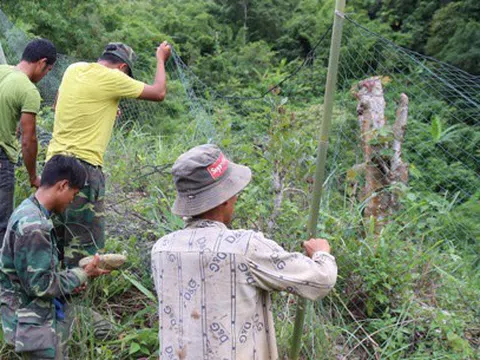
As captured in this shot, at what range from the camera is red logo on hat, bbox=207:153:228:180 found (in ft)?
5.77

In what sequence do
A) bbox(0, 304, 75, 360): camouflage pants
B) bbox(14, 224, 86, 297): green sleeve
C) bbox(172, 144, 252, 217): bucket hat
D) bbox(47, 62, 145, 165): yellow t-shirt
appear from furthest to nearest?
bbox(47, 62, 145, 165): yellow t-shirt → bbox(0, 304, 75, 360): camouflage pants → bbox(14, 224, 86, 297): green sleeve → bbox(172, 144, 252, 217): bucket hat

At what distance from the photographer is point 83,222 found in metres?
3.19

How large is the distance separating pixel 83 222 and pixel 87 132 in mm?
565

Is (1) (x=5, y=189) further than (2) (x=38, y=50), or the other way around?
(1) (x=5, y=189)

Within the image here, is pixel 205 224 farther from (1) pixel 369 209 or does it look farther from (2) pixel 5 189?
(2) pixel 5 189

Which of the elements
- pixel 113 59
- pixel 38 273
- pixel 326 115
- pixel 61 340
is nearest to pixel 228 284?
pixel 326 115

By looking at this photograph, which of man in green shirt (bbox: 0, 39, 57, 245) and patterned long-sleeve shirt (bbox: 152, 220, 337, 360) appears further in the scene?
man in green shirt (bbox: 0, 39, 57, 245)

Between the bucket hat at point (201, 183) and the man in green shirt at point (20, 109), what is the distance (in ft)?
6.50

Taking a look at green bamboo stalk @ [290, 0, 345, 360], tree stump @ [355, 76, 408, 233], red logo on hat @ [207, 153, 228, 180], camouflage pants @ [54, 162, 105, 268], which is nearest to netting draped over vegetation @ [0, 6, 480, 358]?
tree stump @ [355, 76, 408, 233]

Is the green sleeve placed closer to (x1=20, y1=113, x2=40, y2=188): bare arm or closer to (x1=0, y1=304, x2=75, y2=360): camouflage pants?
(x1=0, y1=304, x2=75, y2=360): camouflage pants

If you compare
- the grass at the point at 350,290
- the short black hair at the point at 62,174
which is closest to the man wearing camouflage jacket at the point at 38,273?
the short black hair at the point at 62,174

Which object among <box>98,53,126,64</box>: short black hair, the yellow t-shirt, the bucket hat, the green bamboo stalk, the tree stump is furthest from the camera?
the tree stump

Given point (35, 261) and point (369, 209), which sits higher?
point (35, 261)

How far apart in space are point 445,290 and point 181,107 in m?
7.46
